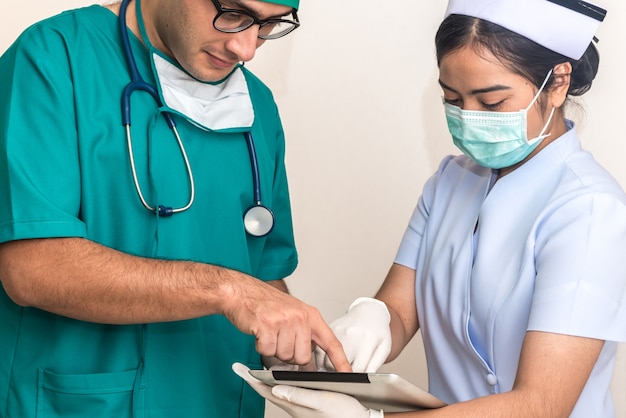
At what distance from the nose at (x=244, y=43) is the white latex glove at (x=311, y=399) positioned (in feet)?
1.81

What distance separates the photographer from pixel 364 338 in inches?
64.9

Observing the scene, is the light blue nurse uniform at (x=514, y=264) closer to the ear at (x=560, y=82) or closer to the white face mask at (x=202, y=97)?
the ear at (x=560, y=82)

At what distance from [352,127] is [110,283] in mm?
1266

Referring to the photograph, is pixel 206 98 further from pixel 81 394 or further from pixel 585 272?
pixel 585 272

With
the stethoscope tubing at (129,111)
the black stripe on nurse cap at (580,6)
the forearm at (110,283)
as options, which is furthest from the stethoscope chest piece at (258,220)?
the black stripe on nurse cap at (580,6)

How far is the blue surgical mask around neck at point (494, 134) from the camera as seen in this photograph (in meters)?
1.59

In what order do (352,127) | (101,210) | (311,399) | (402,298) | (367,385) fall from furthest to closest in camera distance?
(352,127)
(402,298)
(101,210)
(311,399)
(367,385)

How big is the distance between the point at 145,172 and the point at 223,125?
0.20 m

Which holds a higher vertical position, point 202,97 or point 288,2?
point 288,2

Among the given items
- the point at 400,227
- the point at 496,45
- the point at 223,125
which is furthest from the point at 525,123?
the point at 400,227

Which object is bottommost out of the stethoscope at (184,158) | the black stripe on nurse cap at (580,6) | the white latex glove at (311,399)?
the white latex glove at (311,399)

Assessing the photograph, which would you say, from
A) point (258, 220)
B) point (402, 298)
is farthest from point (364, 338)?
point (258, 220)

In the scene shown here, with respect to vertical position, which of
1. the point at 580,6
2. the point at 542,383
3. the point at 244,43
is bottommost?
the point at 542,383

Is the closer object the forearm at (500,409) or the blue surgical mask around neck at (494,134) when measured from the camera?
the forearm at (500,409)
